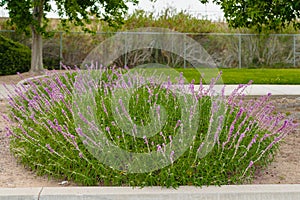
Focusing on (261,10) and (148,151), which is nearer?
(148,151)

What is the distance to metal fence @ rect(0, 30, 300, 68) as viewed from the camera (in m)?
22.8

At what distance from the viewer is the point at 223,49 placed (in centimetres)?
2431

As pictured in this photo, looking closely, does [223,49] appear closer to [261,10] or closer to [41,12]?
[41,12]

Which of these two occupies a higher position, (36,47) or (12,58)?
(36,47)

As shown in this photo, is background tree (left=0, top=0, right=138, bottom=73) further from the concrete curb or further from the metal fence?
the concrete curb

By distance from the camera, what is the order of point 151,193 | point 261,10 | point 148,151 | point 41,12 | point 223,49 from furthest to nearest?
point 223,49
point 41,12
point 261,10
point 148,151
point 151,193

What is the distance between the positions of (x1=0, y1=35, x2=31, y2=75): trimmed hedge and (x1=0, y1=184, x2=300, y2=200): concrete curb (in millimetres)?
14420

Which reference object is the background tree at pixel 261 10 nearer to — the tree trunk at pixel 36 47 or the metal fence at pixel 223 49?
the tree trunk at pixel 36 47

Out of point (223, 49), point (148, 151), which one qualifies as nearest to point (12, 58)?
point (223, 49)

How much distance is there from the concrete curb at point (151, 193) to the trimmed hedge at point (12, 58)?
1442 cm

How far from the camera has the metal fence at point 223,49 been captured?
22.8 m

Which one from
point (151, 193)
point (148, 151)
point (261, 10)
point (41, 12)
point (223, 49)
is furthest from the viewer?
point (223, 49)

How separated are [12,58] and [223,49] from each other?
36.8ft

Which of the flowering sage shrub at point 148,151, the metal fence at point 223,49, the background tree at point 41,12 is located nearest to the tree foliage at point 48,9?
the background tree at point 41,12
